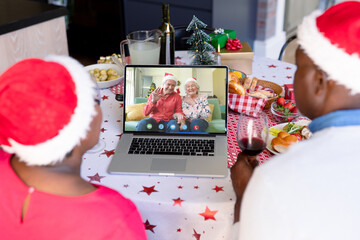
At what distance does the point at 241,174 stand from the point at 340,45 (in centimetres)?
46

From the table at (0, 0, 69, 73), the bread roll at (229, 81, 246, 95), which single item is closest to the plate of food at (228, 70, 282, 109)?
the bread roll at (229, 81, 246, 95)

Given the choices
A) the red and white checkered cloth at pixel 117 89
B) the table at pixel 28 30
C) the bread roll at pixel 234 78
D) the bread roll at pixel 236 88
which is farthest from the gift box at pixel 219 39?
the table at pixel 28 30

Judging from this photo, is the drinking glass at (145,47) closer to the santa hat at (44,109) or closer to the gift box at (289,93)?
the gift box at (289,93)

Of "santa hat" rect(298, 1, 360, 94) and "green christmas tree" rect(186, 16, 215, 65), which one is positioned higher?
"santa hat" rect(298, 1, 360, 94)

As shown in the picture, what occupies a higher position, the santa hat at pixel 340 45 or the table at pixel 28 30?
the santa hat at pixel 340 45

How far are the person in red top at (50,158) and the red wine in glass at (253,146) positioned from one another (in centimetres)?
50

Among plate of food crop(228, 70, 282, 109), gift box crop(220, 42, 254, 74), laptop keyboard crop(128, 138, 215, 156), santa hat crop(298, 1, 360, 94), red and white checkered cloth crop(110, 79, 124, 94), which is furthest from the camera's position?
gift box crop(220, 42, 254, 74)

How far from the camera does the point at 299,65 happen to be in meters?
0.93

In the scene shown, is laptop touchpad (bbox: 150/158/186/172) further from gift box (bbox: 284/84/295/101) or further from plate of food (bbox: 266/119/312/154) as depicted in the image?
gift box (bbox: 284/84/295/101)

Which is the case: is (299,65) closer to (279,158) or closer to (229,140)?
(279,158)

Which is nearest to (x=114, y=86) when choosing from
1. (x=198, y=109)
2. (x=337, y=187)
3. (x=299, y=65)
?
(x=198, y=109)

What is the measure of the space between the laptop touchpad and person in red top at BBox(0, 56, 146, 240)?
1.20 feet

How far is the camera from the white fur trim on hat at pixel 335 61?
0.84 meters

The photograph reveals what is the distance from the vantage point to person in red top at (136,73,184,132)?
1.39 m
